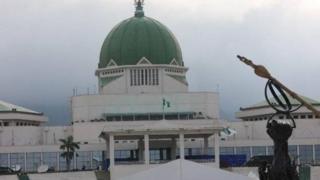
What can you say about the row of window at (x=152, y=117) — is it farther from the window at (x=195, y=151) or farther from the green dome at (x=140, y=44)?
the green dome at (x=140, y=44)

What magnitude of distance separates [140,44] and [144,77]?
362cm

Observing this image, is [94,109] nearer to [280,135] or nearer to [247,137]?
[247,137]

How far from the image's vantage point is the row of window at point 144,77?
97375 mm

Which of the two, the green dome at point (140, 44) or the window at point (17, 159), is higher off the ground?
the green dome at point (140, 44)

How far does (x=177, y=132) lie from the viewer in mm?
83062

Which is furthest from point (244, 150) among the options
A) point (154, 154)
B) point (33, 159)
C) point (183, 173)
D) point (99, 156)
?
point (183, 173)

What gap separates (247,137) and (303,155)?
6.44 metres

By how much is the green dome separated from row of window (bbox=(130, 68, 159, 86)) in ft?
3.21

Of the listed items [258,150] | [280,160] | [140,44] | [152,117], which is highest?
[140,44]

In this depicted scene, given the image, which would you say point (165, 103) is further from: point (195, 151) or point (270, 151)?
point (270, 151)

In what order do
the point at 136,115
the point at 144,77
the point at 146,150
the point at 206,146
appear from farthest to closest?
1. the point at 144,77
2. the point at 136,115
3. the point at 206,146
4. the point at 146,150

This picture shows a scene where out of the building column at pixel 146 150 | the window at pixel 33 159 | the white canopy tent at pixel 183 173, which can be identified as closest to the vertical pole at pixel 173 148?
the building column at pixel 146 150

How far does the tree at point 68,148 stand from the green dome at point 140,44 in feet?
35.9

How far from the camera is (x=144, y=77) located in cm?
9819
